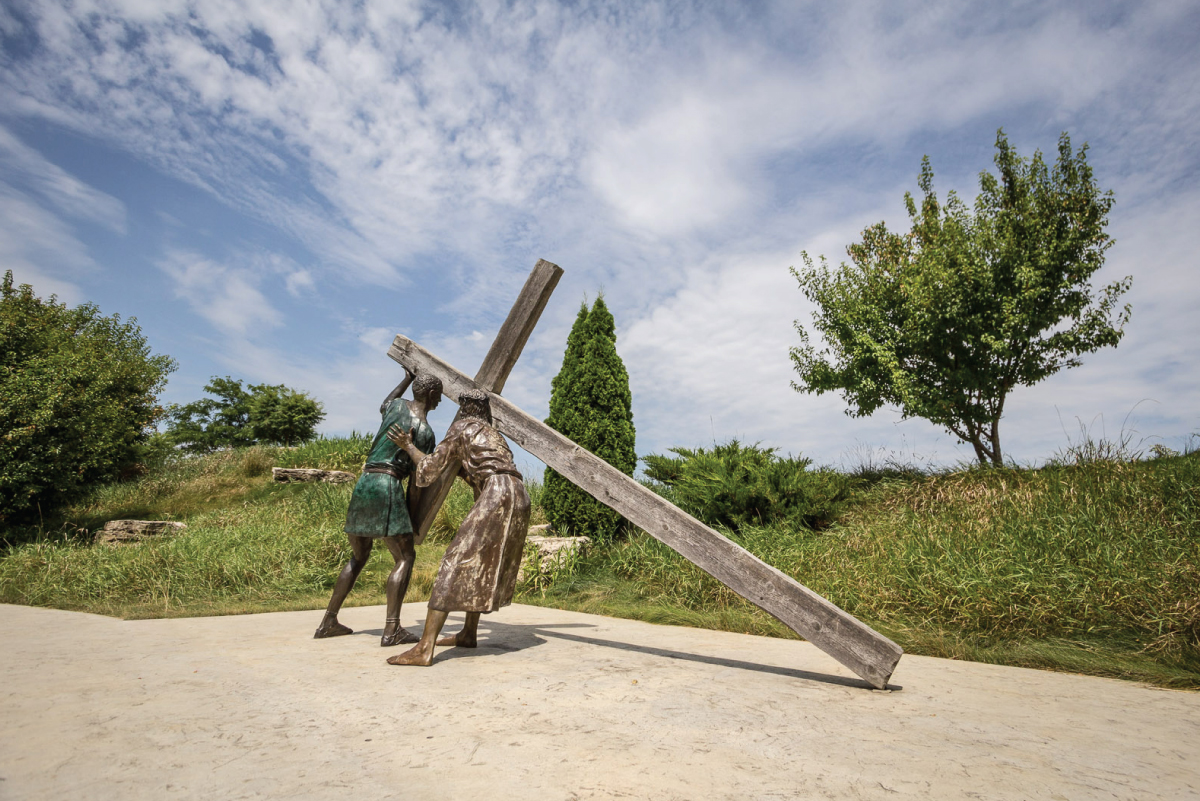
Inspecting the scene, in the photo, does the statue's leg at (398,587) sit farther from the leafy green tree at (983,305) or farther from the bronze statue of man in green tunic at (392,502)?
the leafy green tree at (983,305)

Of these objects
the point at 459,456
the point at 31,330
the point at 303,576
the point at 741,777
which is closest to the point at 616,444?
the point at 303,576

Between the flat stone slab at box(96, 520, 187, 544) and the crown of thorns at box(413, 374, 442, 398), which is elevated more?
the crown of thorns at box(413, 374, 442, 398)

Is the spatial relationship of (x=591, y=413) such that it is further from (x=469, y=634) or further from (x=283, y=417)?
(x=283, y=417)

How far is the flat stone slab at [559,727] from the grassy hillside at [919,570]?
100cm

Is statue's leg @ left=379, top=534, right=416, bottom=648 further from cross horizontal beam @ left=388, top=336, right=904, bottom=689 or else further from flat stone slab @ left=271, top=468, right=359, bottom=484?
flat stone slab @ left=271, top=468, right=359, bottom=484

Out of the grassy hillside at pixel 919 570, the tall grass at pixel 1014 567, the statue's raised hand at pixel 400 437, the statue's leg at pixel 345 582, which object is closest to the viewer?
the statue's raised hand at pixel 400 437

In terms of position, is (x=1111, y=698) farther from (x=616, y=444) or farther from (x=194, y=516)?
(x=194, y=516)

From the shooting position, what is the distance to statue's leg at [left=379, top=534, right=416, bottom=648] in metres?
4.54

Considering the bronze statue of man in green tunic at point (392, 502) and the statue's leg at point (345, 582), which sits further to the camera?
the statue's leg at point (345, 582)

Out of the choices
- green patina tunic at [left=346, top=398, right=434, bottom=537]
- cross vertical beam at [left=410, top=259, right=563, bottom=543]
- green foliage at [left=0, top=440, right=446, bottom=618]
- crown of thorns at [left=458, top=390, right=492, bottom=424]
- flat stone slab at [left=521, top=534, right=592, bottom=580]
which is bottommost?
green foliage at [left=0, top=440, right=446, bottom=618]

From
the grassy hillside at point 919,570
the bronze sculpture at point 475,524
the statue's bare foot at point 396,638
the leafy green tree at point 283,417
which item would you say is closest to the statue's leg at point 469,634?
the bronze sculpture at point 475,524

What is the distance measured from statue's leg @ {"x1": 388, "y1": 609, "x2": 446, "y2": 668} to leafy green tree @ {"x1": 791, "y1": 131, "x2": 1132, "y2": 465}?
1095cm

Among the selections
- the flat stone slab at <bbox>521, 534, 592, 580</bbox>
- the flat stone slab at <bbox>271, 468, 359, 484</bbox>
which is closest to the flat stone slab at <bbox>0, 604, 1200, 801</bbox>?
the flat stone slab at <bbox>521, 534, 592, 580</bbox>

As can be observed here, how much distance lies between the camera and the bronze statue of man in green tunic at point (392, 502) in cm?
450
